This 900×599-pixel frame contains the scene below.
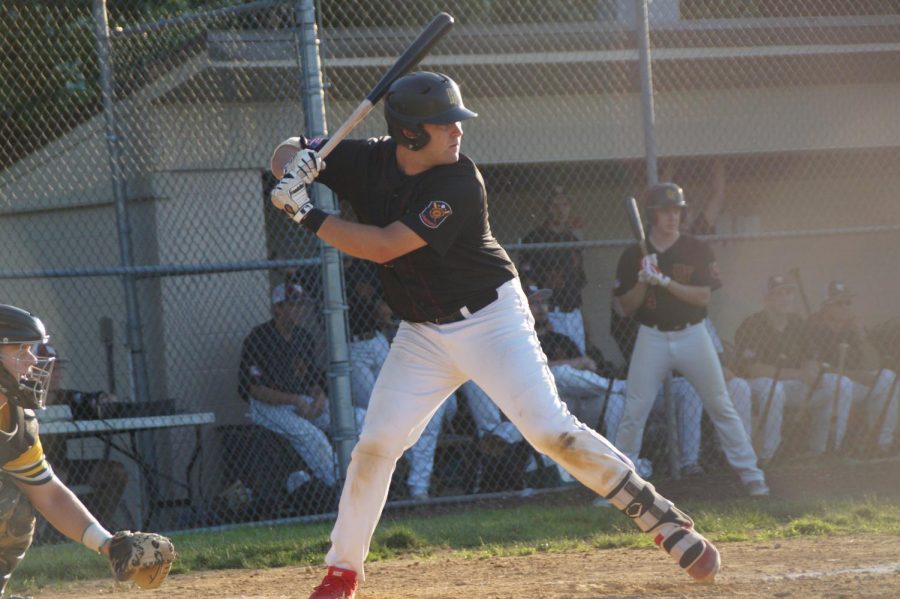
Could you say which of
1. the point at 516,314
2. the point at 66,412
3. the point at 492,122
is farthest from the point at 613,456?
the point at 492,122

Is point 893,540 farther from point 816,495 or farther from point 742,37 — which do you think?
point 742,37

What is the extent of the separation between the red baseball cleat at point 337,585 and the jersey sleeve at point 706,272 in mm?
3697

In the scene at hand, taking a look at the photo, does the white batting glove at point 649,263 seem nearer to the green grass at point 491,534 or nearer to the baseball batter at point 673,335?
the baseball batter at point 673,335

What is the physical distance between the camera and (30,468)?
411cm

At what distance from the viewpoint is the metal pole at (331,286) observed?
6820 millimetres

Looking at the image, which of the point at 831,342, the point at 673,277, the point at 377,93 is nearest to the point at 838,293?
the point at 831,342

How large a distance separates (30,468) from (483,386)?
5.13ft

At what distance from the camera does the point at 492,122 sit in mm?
9219

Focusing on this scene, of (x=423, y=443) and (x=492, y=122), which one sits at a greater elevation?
(x=492, y=122)

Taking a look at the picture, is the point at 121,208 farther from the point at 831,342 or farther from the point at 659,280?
the point at 831,342

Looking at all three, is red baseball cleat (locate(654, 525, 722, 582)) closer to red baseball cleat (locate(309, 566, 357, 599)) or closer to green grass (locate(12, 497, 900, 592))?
red baseball cleat (locate(309, 566, 357, 599))

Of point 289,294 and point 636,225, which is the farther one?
point 289,294

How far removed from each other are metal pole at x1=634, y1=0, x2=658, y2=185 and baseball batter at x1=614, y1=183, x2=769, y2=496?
38cm

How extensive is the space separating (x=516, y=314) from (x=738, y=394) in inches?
172
